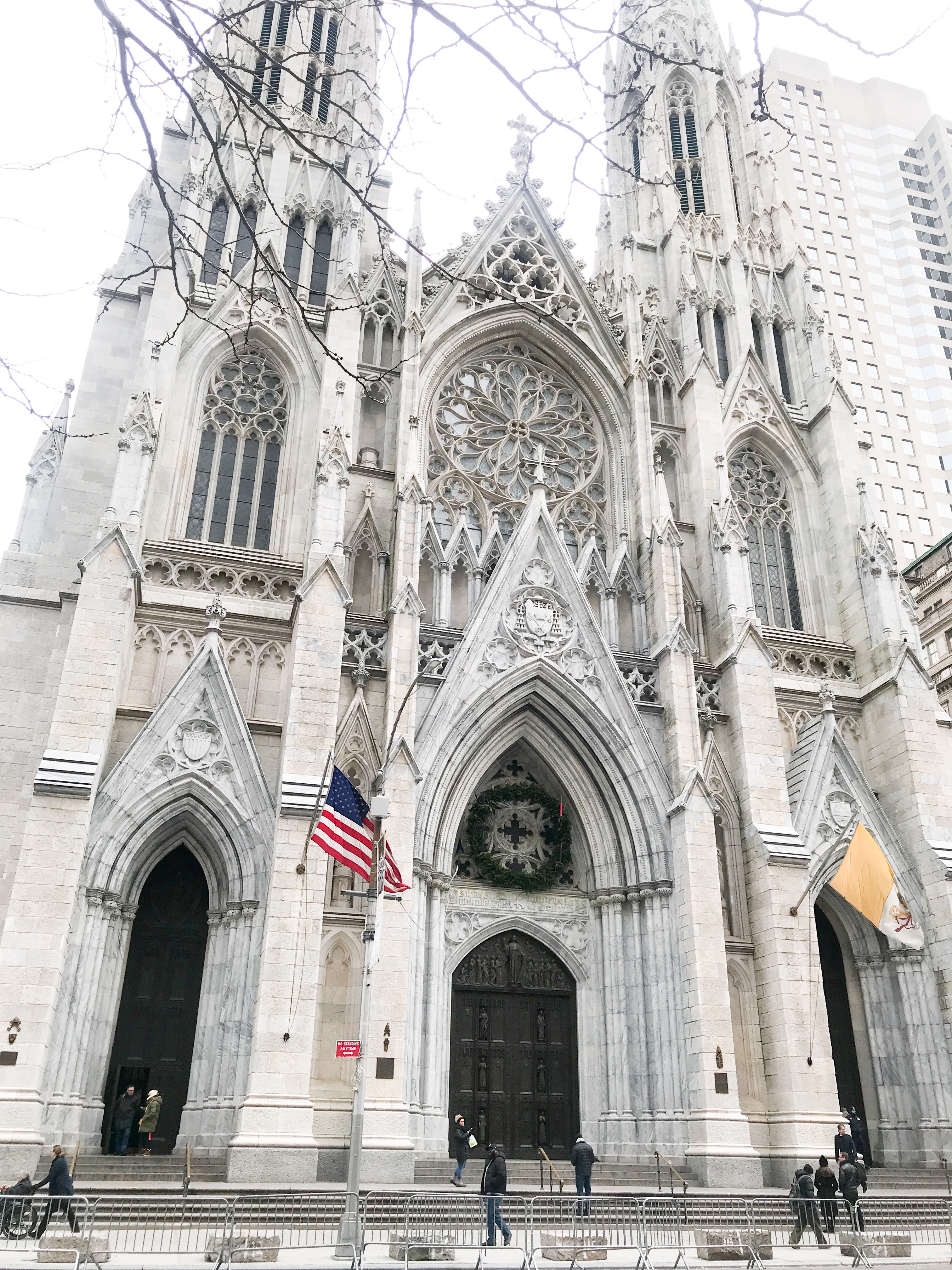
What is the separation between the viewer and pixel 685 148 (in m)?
33.0

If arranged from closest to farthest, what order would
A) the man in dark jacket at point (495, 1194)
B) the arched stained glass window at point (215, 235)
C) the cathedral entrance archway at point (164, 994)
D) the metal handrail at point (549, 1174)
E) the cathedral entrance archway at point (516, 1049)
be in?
the man in dark jacket at point (495, 1194), the metal handrail at point (549, 1174), the cathedral entrance archway at point (164, 994), the cathedral entrance archway at point (516, 1049), the arched stained glass window at point (215, 235)

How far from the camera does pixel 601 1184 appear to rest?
56.6ft

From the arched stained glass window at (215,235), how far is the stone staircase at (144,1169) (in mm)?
18958

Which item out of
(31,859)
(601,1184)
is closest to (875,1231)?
(601,1184)

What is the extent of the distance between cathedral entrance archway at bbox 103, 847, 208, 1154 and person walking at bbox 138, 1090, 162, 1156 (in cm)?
52

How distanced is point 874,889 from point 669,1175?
22.1ft

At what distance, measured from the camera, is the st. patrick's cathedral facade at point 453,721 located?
17234 mm

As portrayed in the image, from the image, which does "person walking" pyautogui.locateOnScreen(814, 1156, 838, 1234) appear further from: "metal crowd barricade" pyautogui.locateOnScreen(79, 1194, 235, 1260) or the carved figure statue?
"metal crowd barricade" pyautogui.locateOnScreen(79, 1194, 235, 1260)

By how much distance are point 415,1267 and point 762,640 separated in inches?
606

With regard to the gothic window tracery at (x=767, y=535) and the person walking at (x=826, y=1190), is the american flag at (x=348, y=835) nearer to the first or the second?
the person walking at (x=826, y=1190)

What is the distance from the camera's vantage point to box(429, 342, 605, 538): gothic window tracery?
2478 cm

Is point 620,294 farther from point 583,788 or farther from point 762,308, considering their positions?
point 583,788

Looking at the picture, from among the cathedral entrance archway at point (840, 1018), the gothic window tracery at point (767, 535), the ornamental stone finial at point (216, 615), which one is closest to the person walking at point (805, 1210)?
the cathedral entrance archway at point (840, 1018)

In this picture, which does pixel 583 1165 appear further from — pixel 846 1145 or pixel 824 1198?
pixel 846 1145
